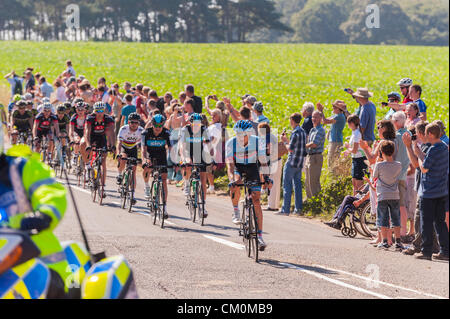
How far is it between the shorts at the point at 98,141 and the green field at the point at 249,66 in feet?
60.2

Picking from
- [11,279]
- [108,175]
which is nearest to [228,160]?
[11,279]

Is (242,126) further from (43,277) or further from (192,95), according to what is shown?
(192,95)

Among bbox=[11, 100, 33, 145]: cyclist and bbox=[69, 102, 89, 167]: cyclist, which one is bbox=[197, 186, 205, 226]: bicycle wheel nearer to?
bbox=[69, 102, 89, 167]: cyclist

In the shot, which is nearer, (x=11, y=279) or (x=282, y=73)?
(x=11, y=279)

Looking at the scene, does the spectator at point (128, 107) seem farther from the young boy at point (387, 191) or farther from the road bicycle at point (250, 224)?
the young boy at point (387, 191)

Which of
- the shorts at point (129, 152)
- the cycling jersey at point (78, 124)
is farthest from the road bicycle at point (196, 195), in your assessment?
the cycling jersey at point (78, 124)

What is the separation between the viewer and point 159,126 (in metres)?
13.9

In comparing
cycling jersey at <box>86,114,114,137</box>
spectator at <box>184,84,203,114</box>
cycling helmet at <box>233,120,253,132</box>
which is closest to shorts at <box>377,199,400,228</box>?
cycling helmet at <box>233,120,253,132</box>

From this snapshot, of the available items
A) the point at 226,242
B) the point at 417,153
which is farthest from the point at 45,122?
the point at 417,153

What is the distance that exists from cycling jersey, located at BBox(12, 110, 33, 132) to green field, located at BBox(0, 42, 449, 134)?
1501 cm

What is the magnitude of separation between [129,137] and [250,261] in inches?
216

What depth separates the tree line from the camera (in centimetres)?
10781

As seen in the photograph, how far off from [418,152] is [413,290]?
2.07 metres
